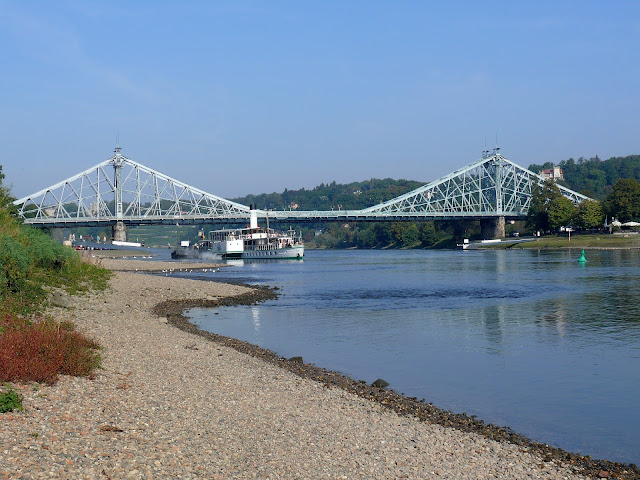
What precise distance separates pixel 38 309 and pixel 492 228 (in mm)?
139410

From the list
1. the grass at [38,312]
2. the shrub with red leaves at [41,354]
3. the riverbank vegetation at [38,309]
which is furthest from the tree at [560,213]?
the shrub with red leaves at [41,354]

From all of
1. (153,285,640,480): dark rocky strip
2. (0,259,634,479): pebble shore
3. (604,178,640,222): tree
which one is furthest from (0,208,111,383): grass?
(604,178,640,222): tree

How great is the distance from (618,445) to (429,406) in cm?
364

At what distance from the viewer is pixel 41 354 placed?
1255 centimetres

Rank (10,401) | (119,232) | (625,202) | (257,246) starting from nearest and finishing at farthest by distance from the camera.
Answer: (10,401) → (625,202) → (257,246) → (119,232)

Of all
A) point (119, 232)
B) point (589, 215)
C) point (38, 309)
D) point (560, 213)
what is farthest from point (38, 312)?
point (119, 232)

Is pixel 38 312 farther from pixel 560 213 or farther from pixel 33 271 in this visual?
pixel 560 213

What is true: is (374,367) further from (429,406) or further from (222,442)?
(222,442)

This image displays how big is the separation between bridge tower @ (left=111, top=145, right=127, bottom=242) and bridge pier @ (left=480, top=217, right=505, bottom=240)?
7528cm

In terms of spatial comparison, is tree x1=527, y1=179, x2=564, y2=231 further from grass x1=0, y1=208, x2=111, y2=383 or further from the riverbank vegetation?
the riverbank vegetation

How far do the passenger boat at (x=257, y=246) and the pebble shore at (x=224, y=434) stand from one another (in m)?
93.2

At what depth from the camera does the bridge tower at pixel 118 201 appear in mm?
144125

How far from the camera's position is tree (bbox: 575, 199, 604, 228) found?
120312 millimetres

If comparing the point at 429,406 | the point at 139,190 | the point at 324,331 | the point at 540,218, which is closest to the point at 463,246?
the point at 540,218
